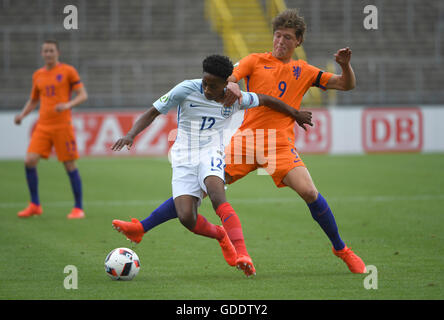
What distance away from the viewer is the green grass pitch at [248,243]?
512 centimetres

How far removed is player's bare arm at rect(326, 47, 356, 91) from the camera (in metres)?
5.97

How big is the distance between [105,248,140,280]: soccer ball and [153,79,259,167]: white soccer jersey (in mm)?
858

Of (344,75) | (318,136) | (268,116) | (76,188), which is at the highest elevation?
(344,75)

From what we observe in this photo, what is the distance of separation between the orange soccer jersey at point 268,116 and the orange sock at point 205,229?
18.4 inches

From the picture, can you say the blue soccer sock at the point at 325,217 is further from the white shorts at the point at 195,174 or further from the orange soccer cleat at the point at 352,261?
the white shorts at the point at 195,174

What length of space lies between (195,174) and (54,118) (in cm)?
457

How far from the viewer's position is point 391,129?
2031cm

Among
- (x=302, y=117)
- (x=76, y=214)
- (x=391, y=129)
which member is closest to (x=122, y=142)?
(x=302, y=117)

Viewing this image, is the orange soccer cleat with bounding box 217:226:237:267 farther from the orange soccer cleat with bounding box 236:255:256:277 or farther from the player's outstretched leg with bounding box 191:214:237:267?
the orange soccer cleat with bounding box 236:255:256:277

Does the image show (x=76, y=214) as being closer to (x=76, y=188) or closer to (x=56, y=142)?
(x=76, y=188)

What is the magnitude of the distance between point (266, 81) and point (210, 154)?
894mm

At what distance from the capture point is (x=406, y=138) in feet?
66.5

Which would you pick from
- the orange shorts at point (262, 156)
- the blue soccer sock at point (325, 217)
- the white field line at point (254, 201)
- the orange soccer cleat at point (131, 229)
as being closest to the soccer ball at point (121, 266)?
the orange soccer cleat at point (131, 229)
